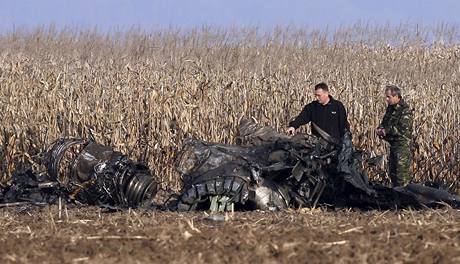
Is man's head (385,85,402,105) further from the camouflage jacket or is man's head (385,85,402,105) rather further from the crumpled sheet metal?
the crumpled sheet metal

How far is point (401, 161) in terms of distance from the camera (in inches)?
510

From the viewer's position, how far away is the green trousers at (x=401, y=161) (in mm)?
12906

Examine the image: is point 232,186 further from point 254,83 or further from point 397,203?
point 254,83

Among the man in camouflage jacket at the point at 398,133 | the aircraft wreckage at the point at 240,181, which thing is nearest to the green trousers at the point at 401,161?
the man in camouflage jacket at the point at 398,133

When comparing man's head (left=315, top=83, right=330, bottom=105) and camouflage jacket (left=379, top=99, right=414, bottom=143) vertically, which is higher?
man's head (left=315, top=83, right=330, bottom=105)

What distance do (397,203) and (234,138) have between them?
3.57 m

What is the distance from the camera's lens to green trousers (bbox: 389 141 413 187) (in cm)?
1291

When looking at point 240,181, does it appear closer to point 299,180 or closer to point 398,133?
point 299,180

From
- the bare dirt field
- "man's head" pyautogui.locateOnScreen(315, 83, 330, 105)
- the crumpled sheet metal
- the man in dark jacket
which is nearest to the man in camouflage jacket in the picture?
the man in dark jacket

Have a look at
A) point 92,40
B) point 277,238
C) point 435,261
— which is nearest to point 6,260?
point 277,238

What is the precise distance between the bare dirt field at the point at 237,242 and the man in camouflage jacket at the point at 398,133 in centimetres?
403

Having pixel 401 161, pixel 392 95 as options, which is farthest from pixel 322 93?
pixel 401 161

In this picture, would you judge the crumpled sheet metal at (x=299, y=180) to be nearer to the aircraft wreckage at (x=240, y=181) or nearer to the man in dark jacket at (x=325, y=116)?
the aircraft wreckage at (x=240, y=181)

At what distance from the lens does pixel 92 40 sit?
26188mm
